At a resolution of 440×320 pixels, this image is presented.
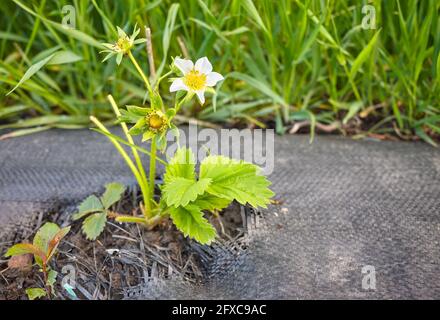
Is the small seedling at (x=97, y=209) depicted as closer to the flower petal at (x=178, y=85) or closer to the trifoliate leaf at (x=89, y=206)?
the trifoliate leaf at (x=89, y=206)

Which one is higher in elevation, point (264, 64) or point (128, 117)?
point (264, 64)

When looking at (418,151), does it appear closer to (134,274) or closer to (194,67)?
(194,67)

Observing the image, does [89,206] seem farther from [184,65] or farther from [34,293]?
[184,65]

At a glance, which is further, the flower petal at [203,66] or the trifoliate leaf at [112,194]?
the trifoliate leaf at [112,194]

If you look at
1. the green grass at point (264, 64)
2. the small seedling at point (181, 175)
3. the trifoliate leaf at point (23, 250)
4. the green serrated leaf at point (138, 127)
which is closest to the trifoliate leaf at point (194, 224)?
the small seedling at point (181, 175)

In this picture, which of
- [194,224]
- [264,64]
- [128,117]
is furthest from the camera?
[264,64]

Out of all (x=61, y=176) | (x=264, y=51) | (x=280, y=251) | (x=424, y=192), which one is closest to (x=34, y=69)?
(x=61, y=176)

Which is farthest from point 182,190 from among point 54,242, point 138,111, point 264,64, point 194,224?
point 264,64
